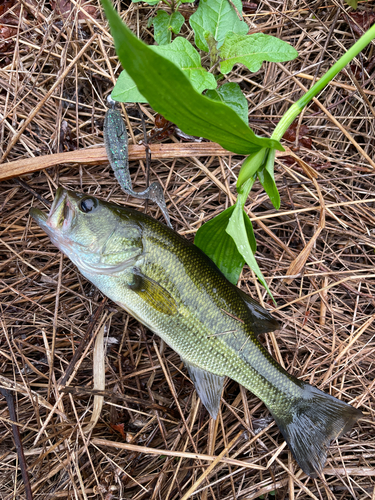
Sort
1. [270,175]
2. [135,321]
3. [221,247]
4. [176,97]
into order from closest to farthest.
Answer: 1. [176,97]
2. [270,175]
3. [221,247]
4. [135,321]

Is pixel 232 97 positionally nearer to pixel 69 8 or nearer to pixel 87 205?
pixel 87 205

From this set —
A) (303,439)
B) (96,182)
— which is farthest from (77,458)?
(96,182)

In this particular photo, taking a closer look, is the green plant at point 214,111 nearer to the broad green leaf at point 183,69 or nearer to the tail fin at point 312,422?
the broad green leaf at point 183,69

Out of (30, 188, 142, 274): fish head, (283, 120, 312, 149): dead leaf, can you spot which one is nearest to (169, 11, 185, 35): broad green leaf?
(283, 120, 312, 149): dead leaf

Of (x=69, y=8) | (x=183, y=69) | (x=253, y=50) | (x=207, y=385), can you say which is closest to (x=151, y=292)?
(x=207, y=385)

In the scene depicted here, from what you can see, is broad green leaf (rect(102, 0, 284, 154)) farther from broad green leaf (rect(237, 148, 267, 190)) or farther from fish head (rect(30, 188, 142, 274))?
fish head (rect(30, 188, 142, 274))

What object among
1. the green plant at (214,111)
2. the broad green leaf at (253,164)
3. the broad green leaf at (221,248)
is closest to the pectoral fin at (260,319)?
the broad green leaf at (221,248)

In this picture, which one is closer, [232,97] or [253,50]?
[253,50]
